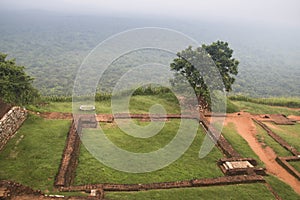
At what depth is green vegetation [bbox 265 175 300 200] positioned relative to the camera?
9422 mm

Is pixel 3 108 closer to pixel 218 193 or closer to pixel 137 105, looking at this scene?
pixel 137 105

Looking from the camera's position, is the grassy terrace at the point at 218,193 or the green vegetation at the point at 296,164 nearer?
the grassy terrace at the point at 218,193

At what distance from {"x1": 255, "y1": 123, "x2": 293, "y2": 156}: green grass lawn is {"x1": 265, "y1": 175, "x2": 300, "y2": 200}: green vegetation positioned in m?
2.66

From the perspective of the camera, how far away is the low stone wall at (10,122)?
1047 centimetres

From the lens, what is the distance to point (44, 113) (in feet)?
45.1

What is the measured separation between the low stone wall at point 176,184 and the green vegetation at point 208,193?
204 mm

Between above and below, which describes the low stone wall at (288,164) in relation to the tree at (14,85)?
below

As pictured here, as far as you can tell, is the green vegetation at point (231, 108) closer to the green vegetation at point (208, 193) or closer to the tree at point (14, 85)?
the green vegetation at point (208, 193)

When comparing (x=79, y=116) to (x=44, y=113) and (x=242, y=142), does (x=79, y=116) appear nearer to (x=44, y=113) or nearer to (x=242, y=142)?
(x=44, y=113)

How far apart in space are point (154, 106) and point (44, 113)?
22.4ft

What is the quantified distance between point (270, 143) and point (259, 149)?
1.09 meters

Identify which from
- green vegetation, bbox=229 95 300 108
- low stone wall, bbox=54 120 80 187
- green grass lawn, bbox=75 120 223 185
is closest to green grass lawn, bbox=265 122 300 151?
green grass lawn, bbox=75 120 223 185

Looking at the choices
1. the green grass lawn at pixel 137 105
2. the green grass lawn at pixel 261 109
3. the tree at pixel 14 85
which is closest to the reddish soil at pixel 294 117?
the green grass lawn at pixel 261 109

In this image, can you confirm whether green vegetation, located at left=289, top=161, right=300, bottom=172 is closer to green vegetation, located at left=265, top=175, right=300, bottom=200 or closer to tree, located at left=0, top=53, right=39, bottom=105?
green vegetation, located at left=265, top=175, right=300, bottom=200
